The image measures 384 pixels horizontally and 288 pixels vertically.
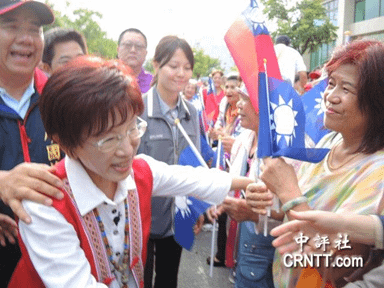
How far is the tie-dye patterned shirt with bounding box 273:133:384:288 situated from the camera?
1.47 m

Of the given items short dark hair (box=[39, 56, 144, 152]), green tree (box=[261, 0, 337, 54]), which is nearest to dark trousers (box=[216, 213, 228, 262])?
short dark hair (box=[39, 56, 144, 152])

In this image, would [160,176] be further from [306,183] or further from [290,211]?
[306,183]

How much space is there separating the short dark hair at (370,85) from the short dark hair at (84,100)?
3.09 ft

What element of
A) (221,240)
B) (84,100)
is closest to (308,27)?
(221,240)

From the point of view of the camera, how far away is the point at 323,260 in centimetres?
157

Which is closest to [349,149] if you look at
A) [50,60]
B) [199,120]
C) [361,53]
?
[361,53]

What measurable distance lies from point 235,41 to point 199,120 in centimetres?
131

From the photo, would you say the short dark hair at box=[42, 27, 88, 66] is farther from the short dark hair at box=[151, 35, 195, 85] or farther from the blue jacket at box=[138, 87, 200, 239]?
the blue jacket at box=[138, 87, 200, 239]

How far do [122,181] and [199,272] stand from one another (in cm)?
296

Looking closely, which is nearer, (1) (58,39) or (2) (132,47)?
(1) (58,39)

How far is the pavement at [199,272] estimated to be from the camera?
153 inches

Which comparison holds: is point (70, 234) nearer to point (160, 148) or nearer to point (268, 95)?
point (268, 95)

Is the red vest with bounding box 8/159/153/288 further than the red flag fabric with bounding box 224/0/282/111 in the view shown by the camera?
No

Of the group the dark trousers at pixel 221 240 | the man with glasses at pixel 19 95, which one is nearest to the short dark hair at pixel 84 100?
the man with glasses at pixel 19 95
